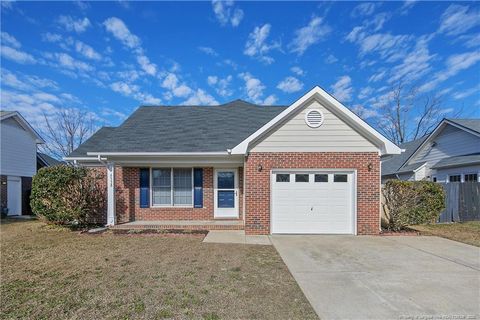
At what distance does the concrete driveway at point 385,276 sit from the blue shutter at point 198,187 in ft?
13.3

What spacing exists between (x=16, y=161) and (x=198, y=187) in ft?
48.4

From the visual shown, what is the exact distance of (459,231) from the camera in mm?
10023

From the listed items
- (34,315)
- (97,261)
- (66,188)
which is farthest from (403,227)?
(66,188)

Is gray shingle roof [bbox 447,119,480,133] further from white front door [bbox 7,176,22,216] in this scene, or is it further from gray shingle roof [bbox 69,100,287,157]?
white front door [bbox 7,176,22,216]

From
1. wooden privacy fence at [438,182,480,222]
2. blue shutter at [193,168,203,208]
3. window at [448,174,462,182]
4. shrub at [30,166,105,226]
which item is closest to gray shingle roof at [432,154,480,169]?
window at [448,174,462,182]

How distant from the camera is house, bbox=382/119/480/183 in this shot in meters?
14.3

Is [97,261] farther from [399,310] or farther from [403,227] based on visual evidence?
[403,227]

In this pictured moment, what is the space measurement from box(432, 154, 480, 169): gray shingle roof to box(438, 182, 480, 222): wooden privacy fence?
6.02 ft

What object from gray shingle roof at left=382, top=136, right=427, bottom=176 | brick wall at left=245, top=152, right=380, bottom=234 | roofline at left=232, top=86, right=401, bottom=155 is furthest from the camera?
gray shingle roof at left=382, top=136, right=427, bottom=176

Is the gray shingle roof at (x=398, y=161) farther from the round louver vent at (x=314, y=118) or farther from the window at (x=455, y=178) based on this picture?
the round louver vent at (x=314, y=118)

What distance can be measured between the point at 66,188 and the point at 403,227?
501 inches

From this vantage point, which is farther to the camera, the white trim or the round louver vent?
the white trim

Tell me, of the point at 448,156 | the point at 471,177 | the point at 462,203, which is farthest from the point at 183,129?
the point at 448,156

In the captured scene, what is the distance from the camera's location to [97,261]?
20.7 feet
